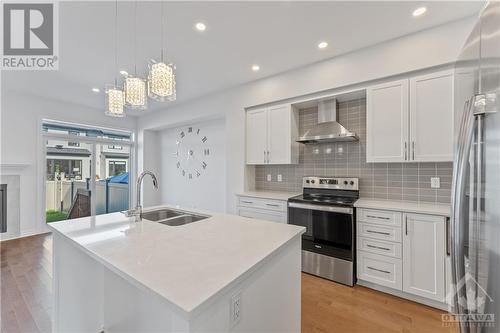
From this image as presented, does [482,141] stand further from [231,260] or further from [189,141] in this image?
[189,141]

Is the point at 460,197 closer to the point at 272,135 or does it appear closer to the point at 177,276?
the point at 177,276

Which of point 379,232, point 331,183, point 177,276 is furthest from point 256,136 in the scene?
point 177,276

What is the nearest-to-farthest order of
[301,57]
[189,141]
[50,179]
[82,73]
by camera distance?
1. [301,57]
2. [82,73]
3. [50,179]
4. [189,141]

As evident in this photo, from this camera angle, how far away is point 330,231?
256cm

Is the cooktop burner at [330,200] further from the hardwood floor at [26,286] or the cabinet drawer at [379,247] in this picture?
the hardwood floor at [26,286]

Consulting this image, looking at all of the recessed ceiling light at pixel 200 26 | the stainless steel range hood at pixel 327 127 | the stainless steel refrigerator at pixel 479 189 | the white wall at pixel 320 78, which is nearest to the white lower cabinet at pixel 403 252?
the stainless steel range hood at pixel 327 127

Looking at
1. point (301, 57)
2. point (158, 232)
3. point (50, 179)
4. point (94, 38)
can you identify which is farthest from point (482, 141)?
point (50, 179)

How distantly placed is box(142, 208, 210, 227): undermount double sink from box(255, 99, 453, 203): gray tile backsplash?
2.01m

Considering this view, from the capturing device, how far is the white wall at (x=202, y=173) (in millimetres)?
4707

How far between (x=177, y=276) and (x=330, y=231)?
216cm

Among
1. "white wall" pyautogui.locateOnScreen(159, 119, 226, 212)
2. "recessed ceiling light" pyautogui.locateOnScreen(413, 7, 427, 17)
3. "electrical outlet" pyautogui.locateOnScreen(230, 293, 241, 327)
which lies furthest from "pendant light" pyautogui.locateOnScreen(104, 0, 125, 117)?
"recessed ceiling light" pyautogui.locateOnScreen(413, 7, 427, 17)

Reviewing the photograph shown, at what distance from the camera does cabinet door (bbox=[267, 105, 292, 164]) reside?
10.8ft

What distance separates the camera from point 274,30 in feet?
Result: 7.64

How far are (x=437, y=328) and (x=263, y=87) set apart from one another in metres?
3.50
